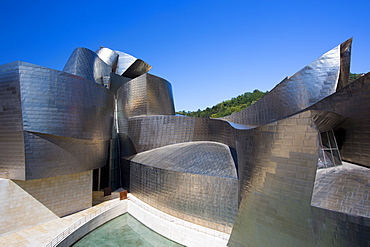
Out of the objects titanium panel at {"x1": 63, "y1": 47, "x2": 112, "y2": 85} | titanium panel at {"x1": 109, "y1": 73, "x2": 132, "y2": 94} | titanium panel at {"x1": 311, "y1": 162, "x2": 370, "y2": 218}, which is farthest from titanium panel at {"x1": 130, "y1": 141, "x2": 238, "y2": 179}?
titanium panel at {"x1": 63, "y1": 47, "x2": 112, "y2": 85}

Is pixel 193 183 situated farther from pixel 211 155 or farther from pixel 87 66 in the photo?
pixel 87 66

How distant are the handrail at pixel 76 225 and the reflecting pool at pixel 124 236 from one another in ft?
2.69

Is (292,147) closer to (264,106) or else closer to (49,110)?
(264,106)

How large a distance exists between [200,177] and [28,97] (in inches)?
405

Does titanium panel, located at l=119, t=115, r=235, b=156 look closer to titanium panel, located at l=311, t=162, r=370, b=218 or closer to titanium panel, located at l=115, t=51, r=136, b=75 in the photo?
titanium panel, located at l=311, t=162, r=370, b=218

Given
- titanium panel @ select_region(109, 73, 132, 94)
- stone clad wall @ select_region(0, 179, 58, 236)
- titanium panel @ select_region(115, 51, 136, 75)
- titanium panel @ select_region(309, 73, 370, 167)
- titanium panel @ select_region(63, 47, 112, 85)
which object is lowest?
stone clad wall @ select_region(0, 179, 58, 236)

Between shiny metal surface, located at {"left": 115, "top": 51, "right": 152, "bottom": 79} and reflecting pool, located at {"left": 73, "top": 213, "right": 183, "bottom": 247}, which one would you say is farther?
shiny metal surface, located at {"left": 115, "top": 51, "right": 152, "bottom": 79}

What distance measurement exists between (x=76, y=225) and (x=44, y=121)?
6.28 meters

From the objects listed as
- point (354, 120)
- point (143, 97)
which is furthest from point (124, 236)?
point (354, 120)

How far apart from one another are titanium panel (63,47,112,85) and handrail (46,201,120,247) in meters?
13.7

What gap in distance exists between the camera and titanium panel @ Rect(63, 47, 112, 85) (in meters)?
20.5

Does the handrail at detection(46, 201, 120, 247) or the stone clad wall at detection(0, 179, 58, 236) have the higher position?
the stone clad wall at detection(0, 179, 58, 236)

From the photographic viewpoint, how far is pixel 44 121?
11.1 m

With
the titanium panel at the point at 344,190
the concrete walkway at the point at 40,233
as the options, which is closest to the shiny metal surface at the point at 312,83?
the titanium panel at the point at 344,190
